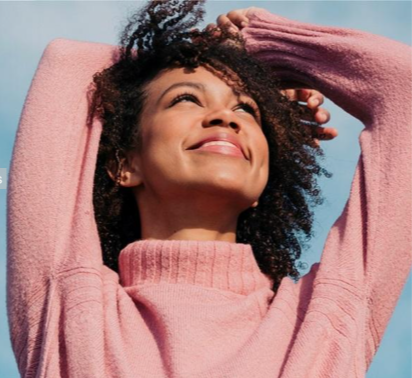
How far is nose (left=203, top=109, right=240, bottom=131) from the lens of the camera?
3951 mm

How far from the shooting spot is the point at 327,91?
4258 millimetres

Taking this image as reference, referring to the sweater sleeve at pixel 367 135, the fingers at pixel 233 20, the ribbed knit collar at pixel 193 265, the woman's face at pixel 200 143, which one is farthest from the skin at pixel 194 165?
the fingers at pixel 233 20

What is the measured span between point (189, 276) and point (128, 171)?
0.57 meters

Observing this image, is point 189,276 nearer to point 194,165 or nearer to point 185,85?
point 194,165

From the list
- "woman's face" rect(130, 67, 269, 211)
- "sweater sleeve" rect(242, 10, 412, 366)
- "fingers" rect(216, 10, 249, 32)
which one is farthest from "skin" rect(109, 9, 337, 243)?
"fingers" rect(216, 10, 249, 32)

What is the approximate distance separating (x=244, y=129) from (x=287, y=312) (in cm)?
72

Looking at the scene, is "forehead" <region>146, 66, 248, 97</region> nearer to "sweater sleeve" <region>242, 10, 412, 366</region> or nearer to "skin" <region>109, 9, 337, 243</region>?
"skin" <region>109, 9, 337, 243</region>

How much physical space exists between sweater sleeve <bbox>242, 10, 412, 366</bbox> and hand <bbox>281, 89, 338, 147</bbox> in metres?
0.10

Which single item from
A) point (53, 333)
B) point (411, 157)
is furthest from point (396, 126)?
point (53, 333)

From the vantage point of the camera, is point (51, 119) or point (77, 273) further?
point (51, 119)

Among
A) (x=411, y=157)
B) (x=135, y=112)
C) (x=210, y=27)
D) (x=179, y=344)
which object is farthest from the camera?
(x=210, y=27)

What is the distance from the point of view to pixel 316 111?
4.54 m

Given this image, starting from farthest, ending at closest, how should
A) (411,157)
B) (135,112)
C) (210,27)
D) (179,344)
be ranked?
(210,27), (135,112), (411,157), (179,344)

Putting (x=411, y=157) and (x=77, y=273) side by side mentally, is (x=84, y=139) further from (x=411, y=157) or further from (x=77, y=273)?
(x=411, y=157)
